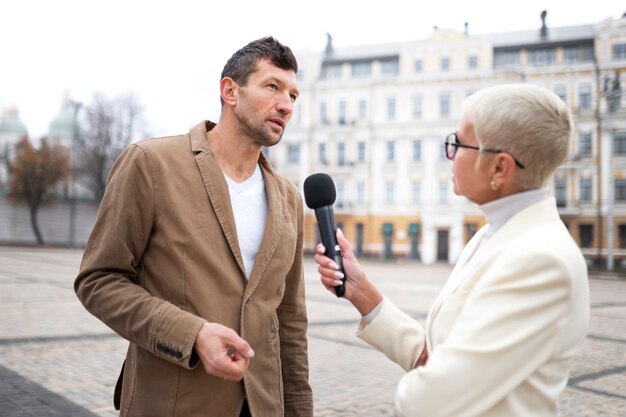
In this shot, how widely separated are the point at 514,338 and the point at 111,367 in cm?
610

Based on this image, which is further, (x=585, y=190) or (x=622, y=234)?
(x=585, y=190)

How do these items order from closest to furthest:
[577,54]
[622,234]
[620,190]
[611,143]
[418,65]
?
1. [611,143]
2. [622,234]
3. [620,190]
4. [577,54]
5. [418,65]

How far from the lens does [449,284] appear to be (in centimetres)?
172

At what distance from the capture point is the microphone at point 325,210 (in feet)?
6.34

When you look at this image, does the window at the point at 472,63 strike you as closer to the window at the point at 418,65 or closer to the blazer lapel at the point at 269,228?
the window at the point at 418,65

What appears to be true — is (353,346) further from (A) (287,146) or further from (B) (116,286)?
(A) (287,146)

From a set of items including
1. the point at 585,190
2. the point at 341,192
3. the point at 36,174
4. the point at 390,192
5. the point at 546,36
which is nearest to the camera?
the point at 585,190

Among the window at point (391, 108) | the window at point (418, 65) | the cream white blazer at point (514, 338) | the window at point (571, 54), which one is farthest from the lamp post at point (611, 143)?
the cream white blazer at point (514, 338)

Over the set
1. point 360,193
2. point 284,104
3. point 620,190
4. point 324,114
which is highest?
point 324,114

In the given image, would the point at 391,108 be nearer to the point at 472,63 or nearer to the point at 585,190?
the point at 472,63

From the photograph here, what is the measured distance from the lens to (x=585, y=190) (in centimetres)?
4053

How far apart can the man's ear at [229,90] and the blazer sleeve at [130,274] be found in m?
0.44

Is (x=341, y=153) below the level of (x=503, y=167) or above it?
above

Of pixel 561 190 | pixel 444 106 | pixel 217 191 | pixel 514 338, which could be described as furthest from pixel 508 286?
pixel 444 106
